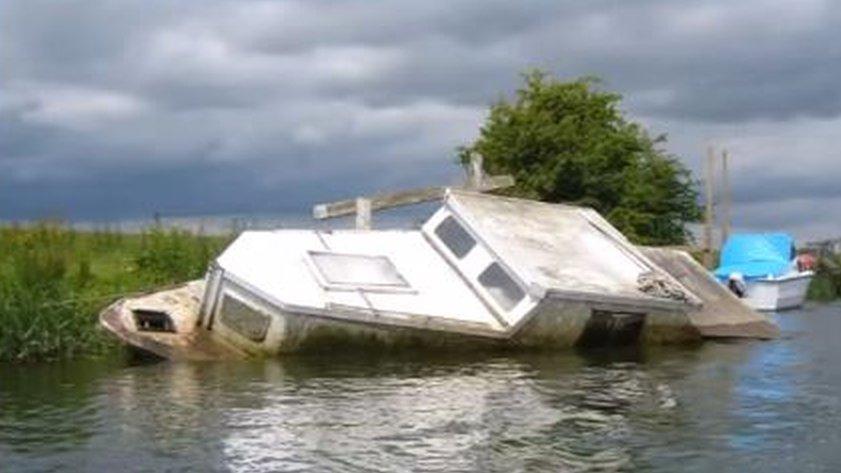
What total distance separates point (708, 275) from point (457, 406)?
15418mm

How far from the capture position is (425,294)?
24.3 meters

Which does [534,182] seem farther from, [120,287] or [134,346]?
[134,346]

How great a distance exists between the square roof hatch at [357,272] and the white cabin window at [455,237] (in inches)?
50.7

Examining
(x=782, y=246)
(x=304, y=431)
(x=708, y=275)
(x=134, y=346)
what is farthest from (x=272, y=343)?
(x=782, y=246)

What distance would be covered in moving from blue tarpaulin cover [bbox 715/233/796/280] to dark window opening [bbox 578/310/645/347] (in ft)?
68.0

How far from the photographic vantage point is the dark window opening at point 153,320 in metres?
23.9

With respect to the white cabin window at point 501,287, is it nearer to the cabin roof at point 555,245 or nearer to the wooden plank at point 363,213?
the cabin roof at point 555,245

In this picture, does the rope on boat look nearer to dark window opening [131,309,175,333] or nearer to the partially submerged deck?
the partially submerged deck

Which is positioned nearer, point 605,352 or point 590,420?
point 590,420

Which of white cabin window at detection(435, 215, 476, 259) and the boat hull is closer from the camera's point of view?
white cabin window at detection(435, 215, 476, 259)

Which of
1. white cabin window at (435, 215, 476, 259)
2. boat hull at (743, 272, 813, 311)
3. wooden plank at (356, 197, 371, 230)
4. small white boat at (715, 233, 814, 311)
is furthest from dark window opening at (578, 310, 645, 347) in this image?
boat hull at (743, 272, 813, 311)

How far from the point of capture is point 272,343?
22906 millimetres

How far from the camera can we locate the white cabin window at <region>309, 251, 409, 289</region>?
78.9ft

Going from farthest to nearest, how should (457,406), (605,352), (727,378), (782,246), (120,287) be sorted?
(782,246) < (120,287) < (605,352) < (727,378) < (457,406)
